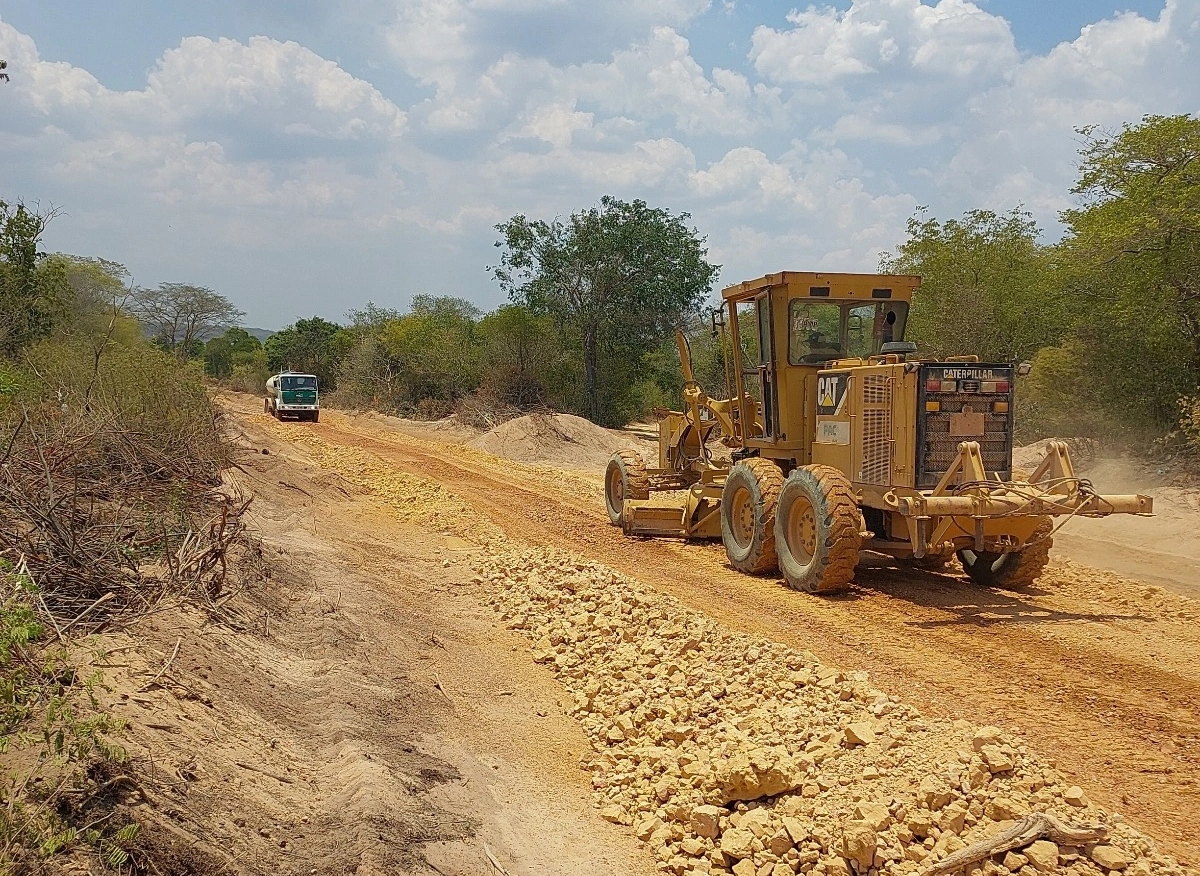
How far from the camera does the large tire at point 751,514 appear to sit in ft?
31.7

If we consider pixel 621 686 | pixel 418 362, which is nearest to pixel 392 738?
pixel 621 686

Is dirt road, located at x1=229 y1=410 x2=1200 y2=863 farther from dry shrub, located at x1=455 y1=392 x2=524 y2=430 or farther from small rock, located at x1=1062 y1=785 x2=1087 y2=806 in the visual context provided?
dry shrub, located at x1=455 y1=392 x2=524 y2=430

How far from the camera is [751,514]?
1023 centimetres

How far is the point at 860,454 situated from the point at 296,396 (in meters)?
27.2

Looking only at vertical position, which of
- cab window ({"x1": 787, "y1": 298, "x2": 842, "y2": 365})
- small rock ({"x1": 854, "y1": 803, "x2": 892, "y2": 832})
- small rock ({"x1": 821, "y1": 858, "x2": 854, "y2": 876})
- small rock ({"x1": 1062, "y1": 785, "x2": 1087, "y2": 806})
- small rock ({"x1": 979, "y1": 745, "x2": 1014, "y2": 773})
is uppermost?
cab window ({"x1": 787, "y1": 298, "x2": 842, "y2": 365})

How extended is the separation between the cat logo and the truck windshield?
1.44 feet

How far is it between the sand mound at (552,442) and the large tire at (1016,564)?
15.1 metres

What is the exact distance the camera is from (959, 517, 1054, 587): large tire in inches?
338

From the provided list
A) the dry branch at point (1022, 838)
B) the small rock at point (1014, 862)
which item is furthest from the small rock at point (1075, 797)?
the small rock at point (1014, 862)

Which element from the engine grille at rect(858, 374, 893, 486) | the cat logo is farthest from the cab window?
the engine grille at rect(858, 374, 893, 486)

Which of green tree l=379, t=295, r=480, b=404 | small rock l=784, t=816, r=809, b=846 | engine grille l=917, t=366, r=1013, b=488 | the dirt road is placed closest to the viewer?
small rock l=784, t=816, r=809, b=846

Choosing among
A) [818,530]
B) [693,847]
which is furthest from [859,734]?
[818,530]

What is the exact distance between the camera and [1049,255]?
75.1 ft

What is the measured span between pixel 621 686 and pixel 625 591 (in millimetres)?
2092
